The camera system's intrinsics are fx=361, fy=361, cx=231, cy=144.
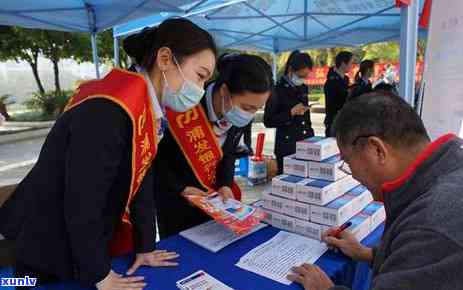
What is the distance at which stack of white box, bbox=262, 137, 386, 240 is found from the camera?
123 centimetres

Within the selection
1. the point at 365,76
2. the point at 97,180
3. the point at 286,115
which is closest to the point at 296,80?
the point at 286,115

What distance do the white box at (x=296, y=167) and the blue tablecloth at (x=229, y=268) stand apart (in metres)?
0.25

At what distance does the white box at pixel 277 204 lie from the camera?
Result: 4.31ft

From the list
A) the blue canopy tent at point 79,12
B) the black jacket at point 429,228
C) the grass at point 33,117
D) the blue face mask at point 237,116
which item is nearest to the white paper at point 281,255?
the black jacket at point 429,228

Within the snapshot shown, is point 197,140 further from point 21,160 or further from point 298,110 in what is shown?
point 21,160

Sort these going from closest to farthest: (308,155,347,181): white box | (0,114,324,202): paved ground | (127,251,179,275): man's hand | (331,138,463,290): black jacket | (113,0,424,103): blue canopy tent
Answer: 1. (331,138,463,290): black jacket
2. (127,251,179,275): man's hand
3. (308,155,347,181): white box
4. (0,114,324,202): paved ground
5. (113,0,424,103): blue canopy tent

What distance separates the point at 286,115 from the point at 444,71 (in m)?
1.63

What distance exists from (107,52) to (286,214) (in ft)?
39.3

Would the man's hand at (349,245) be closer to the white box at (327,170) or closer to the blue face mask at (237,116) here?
the white box at (327,170)

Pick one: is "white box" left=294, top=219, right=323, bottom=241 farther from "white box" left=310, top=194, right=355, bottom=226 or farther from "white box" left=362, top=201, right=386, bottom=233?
"white box" left=362, top=201, right=386, bottom=233

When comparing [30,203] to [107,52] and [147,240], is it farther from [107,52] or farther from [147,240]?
[107,52]

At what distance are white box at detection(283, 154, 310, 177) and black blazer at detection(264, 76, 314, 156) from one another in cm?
153

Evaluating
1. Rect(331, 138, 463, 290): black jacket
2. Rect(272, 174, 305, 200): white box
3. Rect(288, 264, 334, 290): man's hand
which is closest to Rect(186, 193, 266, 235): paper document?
Rect(272, 174, 305, 200): white box

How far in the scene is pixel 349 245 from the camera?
1.11 meters
